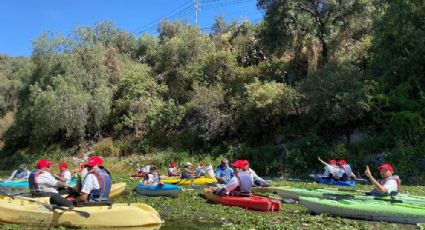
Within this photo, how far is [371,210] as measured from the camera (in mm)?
12273

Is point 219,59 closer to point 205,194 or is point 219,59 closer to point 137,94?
point 137,94

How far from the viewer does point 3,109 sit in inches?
2301

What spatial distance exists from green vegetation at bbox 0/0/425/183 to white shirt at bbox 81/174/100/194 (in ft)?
53.2

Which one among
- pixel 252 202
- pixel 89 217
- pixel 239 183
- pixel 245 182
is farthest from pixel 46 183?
pixel 252 202

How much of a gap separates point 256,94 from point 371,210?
17.8 meters

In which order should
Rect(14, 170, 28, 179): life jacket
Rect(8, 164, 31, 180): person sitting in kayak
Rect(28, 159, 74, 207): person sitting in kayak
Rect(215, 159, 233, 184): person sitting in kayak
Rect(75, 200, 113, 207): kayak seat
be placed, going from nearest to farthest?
1. Rect(75, 200, 113, 207): kayak seat
2. Rect(28, 159, 74, 207): person sitting in kayak
3. Rect(215, 159, 233, 184): person sitting in kayak
4. Rect(8, 164, 31, 180): person sitting in kayak
5. Rect(14, 170, 28, 179): life jacket

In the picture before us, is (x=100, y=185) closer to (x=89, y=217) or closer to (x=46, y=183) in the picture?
(x=89, y=217)

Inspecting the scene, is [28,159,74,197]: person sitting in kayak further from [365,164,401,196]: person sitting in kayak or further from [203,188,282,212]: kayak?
[365,164,401,196]: person sitting in kayak

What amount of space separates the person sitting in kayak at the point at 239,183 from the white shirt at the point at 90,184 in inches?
180

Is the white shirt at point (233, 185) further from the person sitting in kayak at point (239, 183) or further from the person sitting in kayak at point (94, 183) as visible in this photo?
the person sitting in kayak at point (94, 183)

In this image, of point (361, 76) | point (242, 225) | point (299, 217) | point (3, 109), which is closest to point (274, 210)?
point (299, 217)

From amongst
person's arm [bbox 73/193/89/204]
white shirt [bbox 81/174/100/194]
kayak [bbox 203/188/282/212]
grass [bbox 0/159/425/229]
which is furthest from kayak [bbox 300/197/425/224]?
person's arm [bbox 73/193/89/204]

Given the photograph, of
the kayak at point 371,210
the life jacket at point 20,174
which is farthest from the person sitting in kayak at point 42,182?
the life jacket at point 20,174

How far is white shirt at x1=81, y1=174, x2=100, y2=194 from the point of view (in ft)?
38.3
